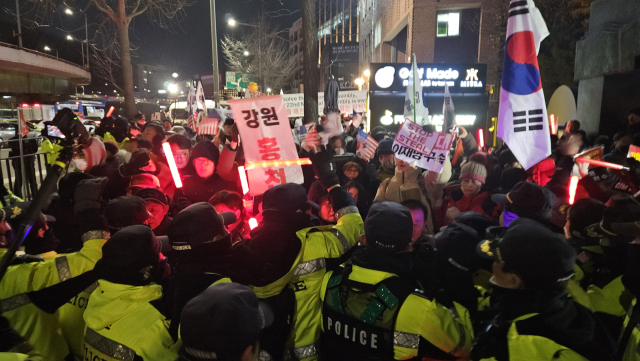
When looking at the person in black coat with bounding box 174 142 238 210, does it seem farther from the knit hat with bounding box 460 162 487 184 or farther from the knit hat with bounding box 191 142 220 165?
the knit hat with bounding box 460 162 487 184

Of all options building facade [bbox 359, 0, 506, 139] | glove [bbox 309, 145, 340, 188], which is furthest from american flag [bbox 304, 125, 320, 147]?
building facade [bbox 359, 0, 506, 139]

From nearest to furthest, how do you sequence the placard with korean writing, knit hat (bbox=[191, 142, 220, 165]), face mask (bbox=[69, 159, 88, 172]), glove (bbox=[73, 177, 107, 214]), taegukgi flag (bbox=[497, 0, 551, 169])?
glove (bbox=[73, 177, 107, 214]) → taegukgi flag (bbox=[497, 0, 551, 169]) → knit hat (bbox=[191, 142, 220, 165]) → the placard with korean writing → face mask (bbox=[69, 159, 88, 172])

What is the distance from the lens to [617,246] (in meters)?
2.81

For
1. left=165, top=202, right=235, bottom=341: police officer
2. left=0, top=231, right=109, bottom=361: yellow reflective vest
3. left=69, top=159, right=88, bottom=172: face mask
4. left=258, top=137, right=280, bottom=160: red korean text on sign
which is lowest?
left=0, top=231, right=109, bottom=361: yellow reflective vest

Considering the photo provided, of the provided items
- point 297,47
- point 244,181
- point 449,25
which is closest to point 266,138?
point 244,181

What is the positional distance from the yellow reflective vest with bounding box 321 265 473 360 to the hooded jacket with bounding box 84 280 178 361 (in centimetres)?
100

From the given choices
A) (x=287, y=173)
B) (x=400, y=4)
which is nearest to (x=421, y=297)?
(x=287, y=173)

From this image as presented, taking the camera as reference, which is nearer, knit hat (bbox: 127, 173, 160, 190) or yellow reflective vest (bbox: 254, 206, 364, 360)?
yellow reflective vest (bbox: 254, 206, 364, 360)

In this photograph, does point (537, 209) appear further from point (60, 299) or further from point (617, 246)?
point (60, 299)

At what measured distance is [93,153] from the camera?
533cm

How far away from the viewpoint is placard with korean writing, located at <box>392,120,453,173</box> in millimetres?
5031

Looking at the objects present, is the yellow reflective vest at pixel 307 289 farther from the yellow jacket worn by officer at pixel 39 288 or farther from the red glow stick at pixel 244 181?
→ the red glow stick at pixel 244 181

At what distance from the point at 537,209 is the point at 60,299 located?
11.2ft

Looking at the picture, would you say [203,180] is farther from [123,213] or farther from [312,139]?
[123,213]
